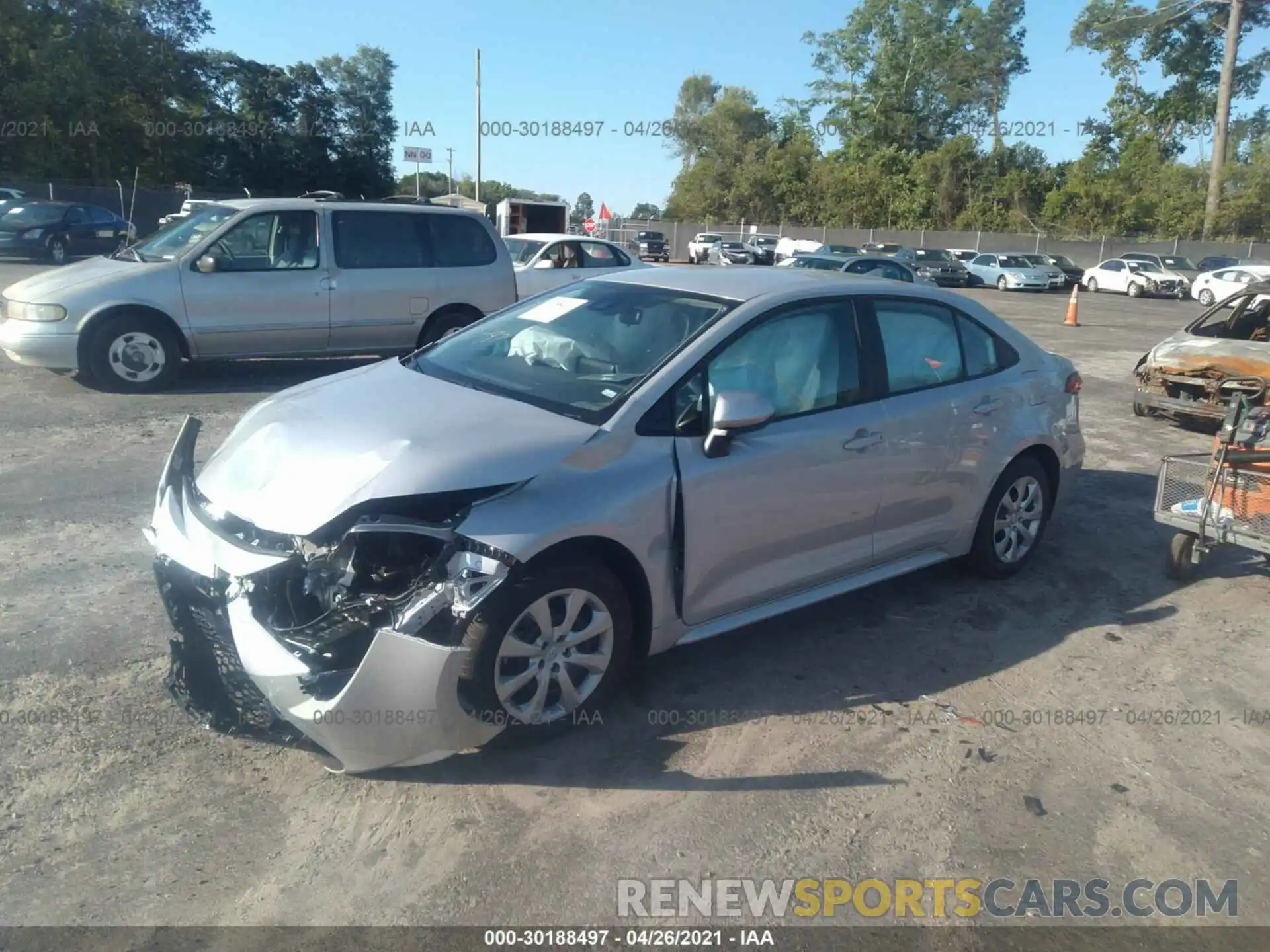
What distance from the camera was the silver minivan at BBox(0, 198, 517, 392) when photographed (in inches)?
349

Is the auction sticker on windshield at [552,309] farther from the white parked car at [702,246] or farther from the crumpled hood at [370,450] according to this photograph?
the white parked car at [702,246]

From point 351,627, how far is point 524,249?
13.1m

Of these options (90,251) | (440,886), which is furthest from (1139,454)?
(90,251)

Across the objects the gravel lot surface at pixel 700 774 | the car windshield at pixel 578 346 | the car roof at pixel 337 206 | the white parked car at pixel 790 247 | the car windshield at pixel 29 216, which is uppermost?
the white parked car at pixel 790 247

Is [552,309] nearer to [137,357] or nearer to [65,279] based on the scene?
[137,357]

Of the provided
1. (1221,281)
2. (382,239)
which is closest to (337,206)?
(382,239)

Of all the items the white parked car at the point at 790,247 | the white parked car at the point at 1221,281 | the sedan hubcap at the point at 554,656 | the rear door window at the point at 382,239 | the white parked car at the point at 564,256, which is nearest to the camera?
the sedan hubcap at the point at 554,656

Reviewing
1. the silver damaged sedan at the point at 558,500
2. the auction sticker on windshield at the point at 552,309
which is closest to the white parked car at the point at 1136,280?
the silver damaged sedan at the point at 558,500

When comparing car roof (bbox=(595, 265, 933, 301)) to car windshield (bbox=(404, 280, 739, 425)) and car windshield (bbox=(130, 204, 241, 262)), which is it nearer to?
car windshield (bbox=(404, 280, 739, 425))

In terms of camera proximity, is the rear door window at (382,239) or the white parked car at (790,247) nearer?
the rear door window at (382,239)

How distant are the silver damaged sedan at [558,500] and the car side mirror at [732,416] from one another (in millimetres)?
11

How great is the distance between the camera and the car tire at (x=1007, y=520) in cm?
525

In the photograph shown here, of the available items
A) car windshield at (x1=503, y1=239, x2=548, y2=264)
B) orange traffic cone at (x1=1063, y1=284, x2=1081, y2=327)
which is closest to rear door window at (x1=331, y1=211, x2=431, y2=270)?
car windshield at (x1=503, y1=239, x2=548, y2=264)

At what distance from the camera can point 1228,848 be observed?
327 centimetres
